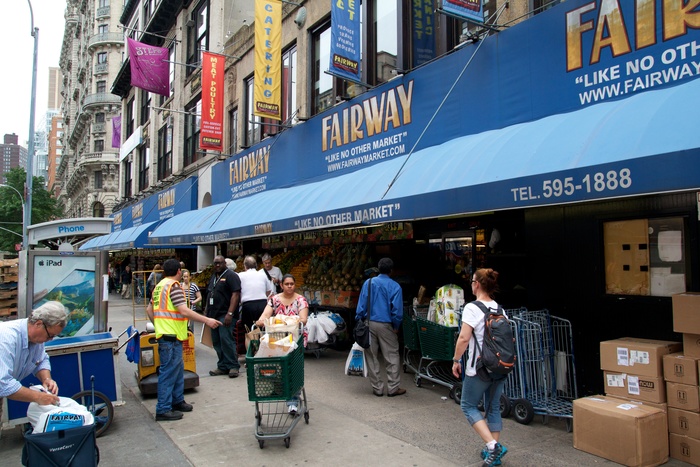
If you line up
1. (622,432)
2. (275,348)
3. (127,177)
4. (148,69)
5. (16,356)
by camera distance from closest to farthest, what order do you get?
(16,356), (622,432), (275,348), (148,69), (127,177)

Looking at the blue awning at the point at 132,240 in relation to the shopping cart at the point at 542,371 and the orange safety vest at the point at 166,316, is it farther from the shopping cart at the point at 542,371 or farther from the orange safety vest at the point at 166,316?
the shopping cart at the point at 542,371

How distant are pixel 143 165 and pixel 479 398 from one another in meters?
30.6

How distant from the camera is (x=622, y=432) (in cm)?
443

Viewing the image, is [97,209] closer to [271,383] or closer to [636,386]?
[271,383]

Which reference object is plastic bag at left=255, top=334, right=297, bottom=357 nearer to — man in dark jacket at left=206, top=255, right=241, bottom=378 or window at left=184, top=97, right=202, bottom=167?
man in dark jacket at left=206, top=255, right=241, bottom=378

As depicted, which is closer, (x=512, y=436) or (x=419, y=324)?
(x=512, y=436)

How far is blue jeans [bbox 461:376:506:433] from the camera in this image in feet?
14.4

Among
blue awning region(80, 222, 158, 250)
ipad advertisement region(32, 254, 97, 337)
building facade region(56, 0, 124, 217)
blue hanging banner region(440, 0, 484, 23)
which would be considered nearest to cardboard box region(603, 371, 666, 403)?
blue hanging banner region(440, 0, 484, 23)

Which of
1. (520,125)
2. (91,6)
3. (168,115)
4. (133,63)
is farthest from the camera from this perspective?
(91,6)

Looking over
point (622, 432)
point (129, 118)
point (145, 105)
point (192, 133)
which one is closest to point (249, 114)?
point (192, 133)

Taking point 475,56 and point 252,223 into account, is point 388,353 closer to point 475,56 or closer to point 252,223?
point 475,56

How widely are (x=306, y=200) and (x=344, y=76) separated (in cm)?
251

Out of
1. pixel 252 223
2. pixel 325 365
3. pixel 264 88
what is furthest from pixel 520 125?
pixel 264 88

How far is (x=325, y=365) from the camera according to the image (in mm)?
8773
